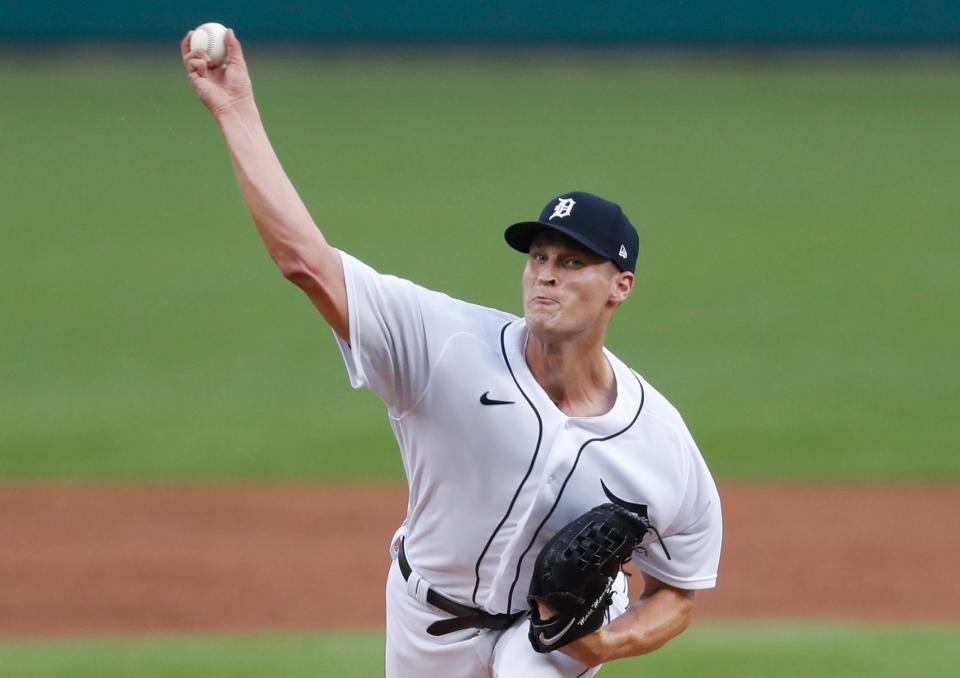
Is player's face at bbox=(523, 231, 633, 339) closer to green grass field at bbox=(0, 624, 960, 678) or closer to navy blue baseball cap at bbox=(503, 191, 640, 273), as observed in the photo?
navy blue baseball cap at bbox=(503, 191, 640, 273)

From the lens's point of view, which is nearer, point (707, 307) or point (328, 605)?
point (328, 605)

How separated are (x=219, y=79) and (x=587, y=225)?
1.16 m

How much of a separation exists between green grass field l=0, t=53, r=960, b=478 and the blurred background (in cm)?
7

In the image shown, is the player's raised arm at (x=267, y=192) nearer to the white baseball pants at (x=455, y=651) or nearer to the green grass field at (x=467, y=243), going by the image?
the white baseball pants at (x=455, y=651)

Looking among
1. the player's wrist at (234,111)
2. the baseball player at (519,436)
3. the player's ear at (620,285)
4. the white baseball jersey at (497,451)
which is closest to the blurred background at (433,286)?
the baseball player at (519,436)

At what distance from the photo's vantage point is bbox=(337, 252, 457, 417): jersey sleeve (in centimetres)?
400

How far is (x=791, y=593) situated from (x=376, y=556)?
262cm

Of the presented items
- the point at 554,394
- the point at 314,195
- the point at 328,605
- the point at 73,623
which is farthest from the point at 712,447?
the point at 314,195

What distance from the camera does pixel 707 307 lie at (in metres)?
15.6

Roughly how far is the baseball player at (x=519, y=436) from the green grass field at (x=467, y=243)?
6.32 meters

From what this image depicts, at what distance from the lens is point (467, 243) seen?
59.5 ft

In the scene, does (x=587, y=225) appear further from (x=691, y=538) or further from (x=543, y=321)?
(x=691, y=538)

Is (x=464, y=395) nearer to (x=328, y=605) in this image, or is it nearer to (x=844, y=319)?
(x=328, y=605)

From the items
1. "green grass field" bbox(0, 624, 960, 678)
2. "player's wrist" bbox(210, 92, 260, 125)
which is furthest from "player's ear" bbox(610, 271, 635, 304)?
"green grass field" bbox(0, 624, 960, 678)
